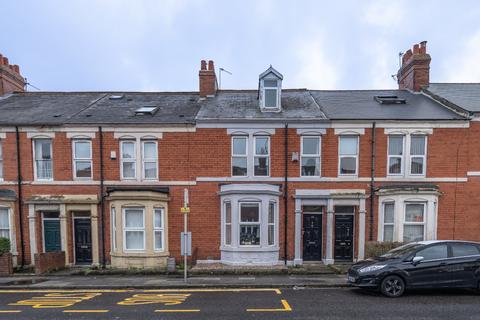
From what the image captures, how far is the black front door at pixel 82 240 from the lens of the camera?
12.9 meters

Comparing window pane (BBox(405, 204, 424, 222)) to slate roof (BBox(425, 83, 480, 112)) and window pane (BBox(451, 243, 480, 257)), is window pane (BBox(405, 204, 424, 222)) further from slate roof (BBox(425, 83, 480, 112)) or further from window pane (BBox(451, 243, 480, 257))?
slate roof (BBox(425, 83, 480, 112))

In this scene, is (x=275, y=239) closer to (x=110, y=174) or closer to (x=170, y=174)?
(x=170, y=174)

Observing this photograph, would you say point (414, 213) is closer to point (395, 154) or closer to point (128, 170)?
point (395, 154)

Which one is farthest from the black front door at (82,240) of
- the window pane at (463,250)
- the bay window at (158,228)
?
the window pane at (463,250)

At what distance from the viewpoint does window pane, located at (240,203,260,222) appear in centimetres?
1271

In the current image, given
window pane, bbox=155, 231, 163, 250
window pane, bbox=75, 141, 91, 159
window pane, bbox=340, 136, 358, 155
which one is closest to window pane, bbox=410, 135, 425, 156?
window pane, bbox=340, 136, 358, 155

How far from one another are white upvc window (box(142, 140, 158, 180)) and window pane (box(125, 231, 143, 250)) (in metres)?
2.52

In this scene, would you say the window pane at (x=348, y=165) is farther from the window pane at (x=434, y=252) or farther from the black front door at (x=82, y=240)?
the black front door at (x=82, y=240)

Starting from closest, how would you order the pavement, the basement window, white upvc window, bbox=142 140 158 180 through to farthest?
1. the pavement
2. white upvc window, bbox=142 140 158 180
3. the basement window

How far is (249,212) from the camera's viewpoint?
502 inches

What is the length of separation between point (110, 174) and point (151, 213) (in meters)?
2.65

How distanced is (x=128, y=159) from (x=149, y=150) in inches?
40.5

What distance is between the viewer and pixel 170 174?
42.0ft

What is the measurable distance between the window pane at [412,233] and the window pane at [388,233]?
0.55m
